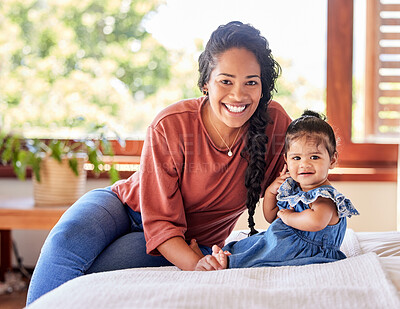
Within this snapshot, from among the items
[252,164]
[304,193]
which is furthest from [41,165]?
[304,193]

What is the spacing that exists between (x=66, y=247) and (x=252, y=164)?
589 millimetres

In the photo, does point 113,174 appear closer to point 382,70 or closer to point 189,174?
point 189,174

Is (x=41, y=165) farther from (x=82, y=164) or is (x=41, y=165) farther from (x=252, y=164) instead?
(x=252, y=164)

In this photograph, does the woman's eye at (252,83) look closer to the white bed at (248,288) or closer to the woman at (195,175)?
the woman at (195,175)

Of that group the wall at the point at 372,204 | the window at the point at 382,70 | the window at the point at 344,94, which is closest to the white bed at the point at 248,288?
the wall at the point at 372,204

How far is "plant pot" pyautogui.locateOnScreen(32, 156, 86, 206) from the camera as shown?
7.80 feet

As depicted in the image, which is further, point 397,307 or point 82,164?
point 82,164

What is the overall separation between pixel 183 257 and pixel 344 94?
1703 millimetres

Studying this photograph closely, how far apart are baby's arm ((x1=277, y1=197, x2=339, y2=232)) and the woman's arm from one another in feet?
0.77

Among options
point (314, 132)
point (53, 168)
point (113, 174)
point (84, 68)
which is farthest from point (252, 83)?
point (84, 68)

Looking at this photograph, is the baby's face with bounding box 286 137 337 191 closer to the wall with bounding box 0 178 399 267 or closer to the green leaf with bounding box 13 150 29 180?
the wall with bounding box 0 178 399 267

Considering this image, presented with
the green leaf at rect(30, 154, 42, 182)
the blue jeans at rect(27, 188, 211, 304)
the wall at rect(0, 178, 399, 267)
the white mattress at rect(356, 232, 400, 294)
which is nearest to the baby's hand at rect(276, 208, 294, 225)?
the white mattress at rect(356, 232, 400, 294)

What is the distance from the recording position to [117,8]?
2.91 metres

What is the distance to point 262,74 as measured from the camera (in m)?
1.49
